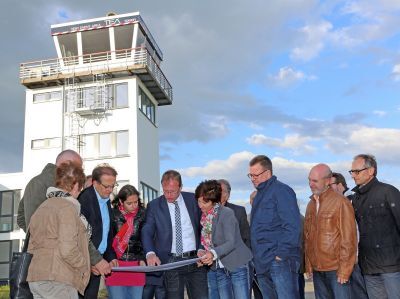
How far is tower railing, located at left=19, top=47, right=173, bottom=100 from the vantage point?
31.2 meters

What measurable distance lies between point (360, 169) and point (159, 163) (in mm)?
28992

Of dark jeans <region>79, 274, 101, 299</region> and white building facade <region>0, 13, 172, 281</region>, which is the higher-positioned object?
white building facade <region>0, 13, 172, 281</region>

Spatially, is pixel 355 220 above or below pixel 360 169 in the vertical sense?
below

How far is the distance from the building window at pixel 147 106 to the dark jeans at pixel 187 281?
26175mm

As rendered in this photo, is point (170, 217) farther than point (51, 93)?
No

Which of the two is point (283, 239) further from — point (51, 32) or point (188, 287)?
point (51, 32)

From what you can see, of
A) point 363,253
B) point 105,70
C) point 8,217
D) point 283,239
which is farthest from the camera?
point 8,217

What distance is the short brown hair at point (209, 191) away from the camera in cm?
602

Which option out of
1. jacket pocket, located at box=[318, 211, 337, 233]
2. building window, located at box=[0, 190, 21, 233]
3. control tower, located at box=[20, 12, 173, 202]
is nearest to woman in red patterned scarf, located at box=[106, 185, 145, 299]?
jacket pocket, located at box=[318, 211, 337, 233]

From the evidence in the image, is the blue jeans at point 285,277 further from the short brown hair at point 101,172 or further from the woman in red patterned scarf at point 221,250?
the short brown hair at point 101,172

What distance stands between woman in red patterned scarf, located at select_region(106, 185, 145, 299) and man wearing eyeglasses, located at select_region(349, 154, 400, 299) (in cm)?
285

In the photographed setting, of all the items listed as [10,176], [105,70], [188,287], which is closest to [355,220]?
[188,287]

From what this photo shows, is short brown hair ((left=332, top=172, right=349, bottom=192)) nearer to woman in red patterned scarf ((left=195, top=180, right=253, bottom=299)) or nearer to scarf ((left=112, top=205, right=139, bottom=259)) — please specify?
woman in red patterned scarf ((left=195, top=180, right=253, bottom=299))

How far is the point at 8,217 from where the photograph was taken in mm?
33812
